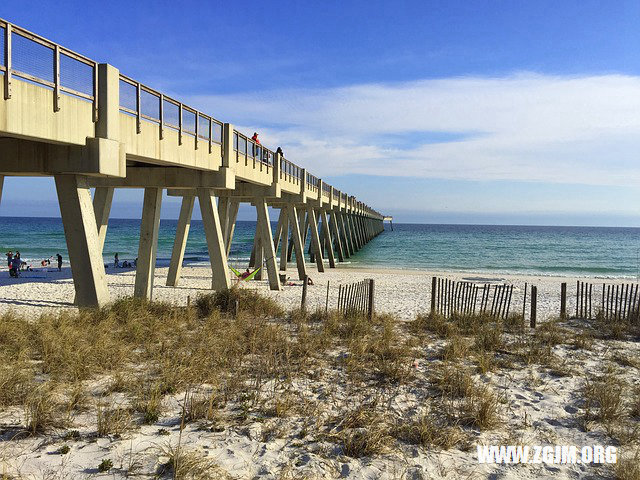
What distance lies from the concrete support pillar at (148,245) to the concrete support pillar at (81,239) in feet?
14.6

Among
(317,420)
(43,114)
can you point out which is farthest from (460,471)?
(43,114)

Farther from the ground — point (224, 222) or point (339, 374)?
point (224, 222)

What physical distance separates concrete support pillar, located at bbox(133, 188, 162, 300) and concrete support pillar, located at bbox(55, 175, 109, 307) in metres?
4.45

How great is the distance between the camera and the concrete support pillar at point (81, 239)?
912cm

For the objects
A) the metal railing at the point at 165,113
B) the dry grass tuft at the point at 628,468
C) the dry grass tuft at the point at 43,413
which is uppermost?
the metal railing at the point at 165,113

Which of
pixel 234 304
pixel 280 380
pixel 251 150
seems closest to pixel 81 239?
pixel 234 304

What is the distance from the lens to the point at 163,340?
8023 millimetres

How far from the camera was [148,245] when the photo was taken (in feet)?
46.8

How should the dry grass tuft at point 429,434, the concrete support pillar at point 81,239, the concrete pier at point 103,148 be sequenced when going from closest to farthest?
the dry grass tuft at point 429,434
the concrete pier at point 103,148
the concrete support pillar at point 81,239

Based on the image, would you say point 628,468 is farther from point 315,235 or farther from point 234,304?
point 315,235

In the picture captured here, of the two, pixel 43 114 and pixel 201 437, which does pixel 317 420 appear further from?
pixel 43 114

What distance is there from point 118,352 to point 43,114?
3.84 meters

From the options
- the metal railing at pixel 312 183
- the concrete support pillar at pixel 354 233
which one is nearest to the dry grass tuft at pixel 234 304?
the metal railing at pixel 312 183

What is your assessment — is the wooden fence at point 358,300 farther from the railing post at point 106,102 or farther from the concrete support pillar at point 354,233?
the concrete support pillar at point 354,233
